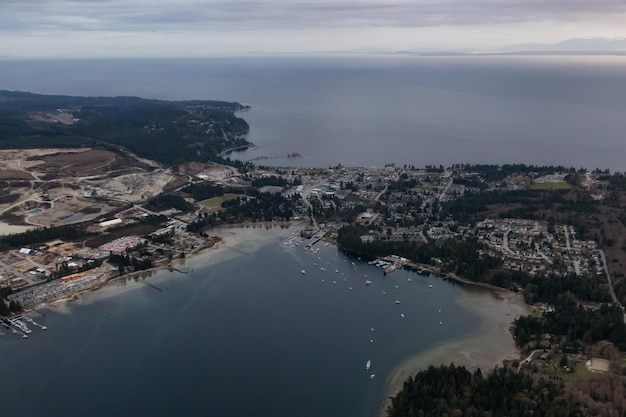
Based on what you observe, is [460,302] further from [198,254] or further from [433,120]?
[433,120]

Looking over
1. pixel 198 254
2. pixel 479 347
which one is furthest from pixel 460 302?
pixel 198 254

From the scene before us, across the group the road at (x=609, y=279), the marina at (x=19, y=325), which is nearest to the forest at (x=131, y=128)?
the marina at (x=19, y=325)

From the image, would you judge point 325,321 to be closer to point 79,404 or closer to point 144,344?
point 144,344

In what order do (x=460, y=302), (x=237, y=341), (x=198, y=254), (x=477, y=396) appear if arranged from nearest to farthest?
(x=477, y=396)
(x=237, y=341)
(x=460, y=302)
(x=198, y=254)

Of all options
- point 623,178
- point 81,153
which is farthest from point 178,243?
point 623,178

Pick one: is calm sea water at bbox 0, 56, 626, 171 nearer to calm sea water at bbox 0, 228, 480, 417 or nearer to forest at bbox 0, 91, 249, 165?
forest at bbox 0, 91, 249, 165

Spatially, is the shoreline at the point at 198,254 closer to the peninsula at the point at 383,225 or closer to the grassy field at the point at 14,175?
the peninsula at the point at 383,225
